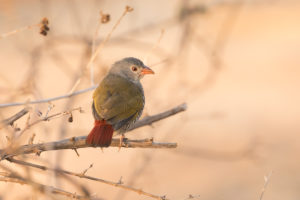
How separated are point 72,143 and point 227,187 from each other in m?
4.88

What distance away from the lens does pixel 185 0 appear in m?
6.95

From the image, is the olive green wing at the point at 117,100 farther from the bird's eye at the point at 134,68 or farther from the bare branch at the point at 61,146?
the bare branch at the point at 61,146

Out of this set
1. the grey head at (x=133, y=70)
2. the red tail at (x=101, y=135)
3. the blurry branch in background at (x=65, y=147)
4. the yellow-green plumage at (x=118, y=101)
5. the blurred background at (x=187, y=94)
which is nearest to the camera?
the blurry branch in background at (x=65, y=147)

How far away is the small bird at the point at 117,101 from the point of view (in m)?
4.15

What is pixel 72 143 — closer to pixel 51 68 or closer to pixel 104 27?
pixel 51 68

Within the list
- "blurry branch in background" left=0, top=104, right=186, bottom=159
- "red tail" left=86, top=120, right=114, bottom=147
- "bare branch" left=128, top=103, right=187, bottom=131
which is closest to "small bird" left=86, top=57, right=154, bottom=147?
"red tail" left=86, top=120, right=114, bottom=147

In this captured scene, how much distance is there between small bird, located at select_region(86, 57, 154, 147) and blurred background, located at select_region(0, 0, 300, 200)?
8.2 inches

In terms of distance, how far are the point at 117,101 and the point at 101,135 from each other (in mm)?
891

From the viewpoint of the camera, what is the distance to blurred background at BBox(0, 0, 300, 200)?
6461 mm

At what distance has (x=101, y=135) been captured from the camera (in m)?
4.01

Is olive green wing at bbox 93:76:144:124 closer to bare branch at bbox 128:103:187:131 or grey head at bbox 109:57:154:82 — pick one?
grey head at bbox 109:57:154:82

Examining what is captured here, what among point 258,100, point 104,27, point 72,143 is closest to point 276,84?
point 258,100

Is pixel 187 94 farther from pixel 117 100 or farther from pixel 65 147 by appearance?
pixel 65 147

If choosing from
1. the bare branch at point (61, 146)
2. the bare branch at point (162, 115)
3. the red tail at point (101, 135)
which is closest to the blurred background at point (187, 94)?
the bare branch at point (61, 146)
